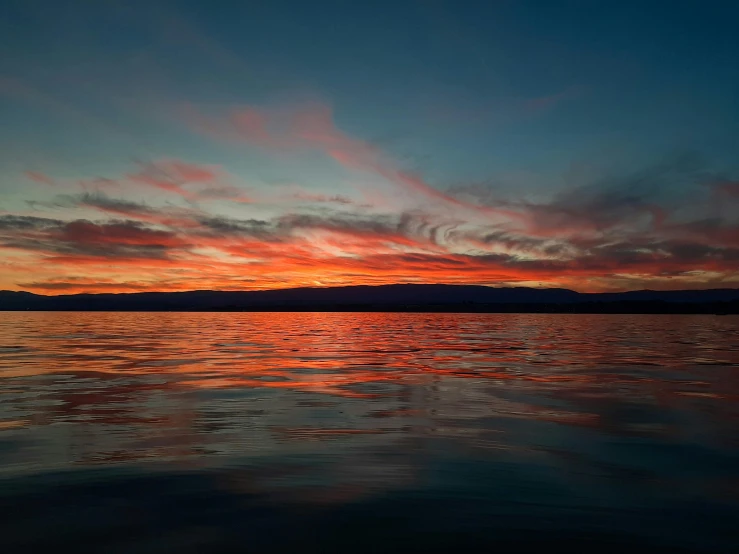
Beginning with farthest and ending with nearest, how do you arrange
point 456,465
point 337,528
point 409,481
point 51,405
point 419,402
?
point 419,402 < point 51,405 < point 456,465 < point 409,481 < point 337,528

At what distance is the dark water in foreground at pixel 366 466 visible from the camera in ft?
20.2

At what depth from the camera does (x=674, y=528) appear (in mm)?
6410

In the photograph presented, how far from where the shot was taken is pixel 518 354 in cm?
3152

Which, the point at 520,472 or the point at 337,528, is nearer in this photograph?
the point at 337,528

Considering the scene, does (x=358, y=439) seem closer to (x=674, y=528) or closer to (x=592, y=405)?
(x=674, y=528)

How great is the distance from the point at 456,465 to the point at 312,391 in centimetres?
863

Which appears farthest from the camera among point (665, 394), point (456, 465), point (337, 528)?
point (665, 394)

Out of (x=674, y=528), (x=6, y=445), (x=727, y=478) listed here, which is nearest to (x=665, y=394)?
(x=727, y=478)

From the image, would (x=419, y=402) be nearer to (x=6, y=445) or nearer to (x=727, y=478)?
(x=727, y=478)

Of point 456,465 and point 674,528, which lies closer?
point 674,528

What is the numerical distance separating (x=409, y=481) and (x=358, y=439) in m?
2.73

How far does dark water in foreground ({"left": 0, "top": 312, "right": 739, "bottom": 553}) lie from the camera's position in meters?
6.16

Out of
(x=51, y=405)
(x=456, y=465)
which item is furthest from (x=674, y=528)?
(x=51, y=405)

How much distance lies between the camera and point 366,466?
A: 8898 mm
